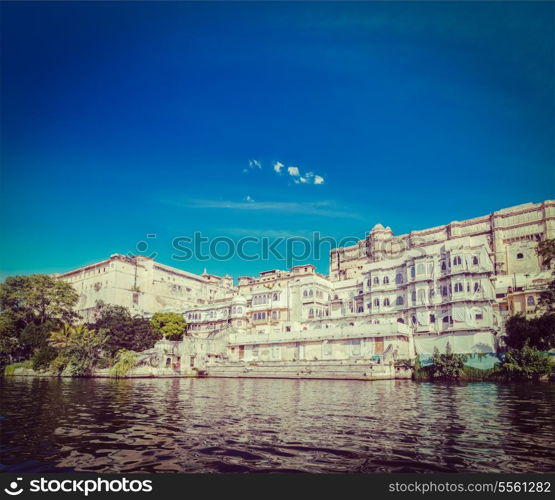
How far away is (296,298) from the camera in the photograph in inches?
2638

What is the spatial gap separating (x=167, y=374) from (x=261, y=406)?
33.9m

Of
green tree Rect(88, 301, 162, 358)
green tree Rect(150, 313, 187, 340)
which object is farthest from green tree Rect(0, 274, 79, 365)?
green tree Rect(150, 313, 187, 340)

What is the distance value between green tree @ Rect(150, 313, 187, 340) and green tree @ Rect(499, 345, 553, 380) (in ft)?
150

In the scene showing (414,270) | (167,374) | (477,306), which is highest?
(414,270)

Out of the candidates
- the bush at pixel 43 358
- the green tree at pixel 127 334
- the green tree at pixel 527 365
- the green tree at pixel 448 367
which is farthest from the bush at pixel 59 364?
the green tree at pixel 527 365

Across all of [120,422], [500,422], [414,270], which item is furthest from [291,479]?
[414,270]

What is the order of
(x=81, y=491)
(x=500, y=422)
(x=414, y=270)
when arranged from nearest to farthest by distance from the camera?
(x=81, y=491), (x=500, y=422), (x=414, y=270)

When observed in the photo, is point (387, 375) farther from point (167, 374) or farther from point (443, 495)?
point (443, 495)

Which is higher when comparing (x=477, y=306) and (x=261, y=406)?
(x=477, y=306)

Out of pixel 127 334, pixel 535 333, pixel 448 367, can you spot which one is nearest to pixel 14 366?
pixel 127 334

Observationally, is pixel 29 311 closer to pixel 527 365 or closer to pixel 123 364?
pixel 123 364

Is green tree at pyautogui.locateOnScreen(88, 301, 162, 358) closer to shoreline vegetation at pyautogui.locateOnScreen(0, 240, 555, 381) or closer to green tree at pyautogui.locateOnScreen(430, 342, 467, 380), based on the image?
shoreline vegetation at pyautogui.locateOnScreen(0, 240, 555, 381)

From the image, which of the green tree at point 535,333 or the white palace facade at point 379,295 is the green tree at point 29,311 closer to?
the white palace facade at point 379,295

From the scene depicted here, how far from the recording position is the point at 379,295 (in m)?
59.7
